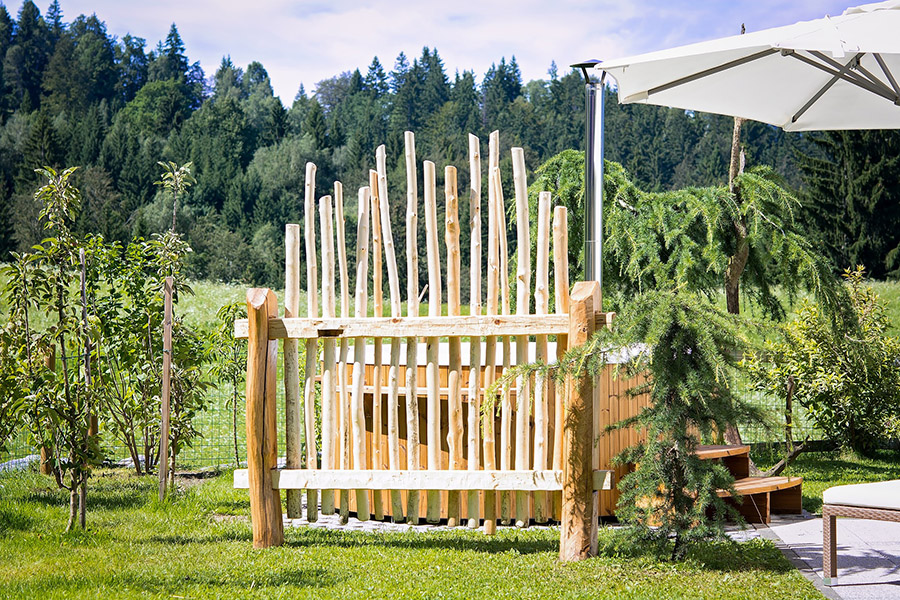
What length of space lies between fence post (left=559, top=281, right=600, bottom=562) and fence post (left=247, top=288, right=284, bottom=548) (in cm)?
177

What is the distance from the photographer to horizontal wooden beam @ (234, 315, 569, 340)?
207 inches

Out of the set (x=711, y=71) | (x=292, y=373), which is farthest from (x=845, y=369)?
(x=292, y=373)

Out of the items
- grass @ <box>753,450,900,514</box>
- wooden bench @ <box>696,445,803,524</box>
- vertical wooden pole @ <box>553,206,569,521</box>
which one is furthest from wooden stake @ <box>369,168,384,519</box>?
grass @ <box>753,450,900,514</box>

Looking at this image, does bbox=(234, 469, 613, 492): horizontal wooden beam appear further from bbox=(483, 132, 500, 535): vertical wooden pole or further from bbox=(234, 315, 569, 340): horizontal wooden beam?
bbox=(234, 315, 569, 340): horizontal wooden beam

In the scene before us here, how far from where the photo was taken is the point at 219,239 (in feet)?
150

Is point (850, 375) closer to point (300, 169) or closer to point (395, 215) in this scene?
point (395, 215)

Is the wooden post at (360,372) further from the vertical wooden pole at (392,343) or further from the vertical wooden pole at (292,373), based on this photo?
the vertical wooden pole at (292,373)

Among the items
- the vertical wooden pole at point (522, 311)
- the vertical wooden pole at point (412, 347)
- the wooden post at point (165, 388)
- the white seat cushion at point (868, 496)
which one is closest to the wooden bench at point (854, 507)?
the white seat cushion at point (868, 496)

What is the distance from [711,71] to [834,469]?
487 cm

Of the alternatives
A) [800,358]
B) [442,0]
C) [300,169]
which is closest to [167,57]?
[442,0]

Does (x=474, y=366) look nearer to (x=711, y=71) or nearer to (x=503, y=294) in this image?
(x=503, y=294)

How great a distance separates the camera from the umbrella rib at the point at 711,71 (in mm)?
5656

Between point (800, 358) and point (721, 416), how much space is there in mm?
4308

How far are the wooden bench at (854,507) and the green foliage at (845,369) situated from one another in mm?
3590
